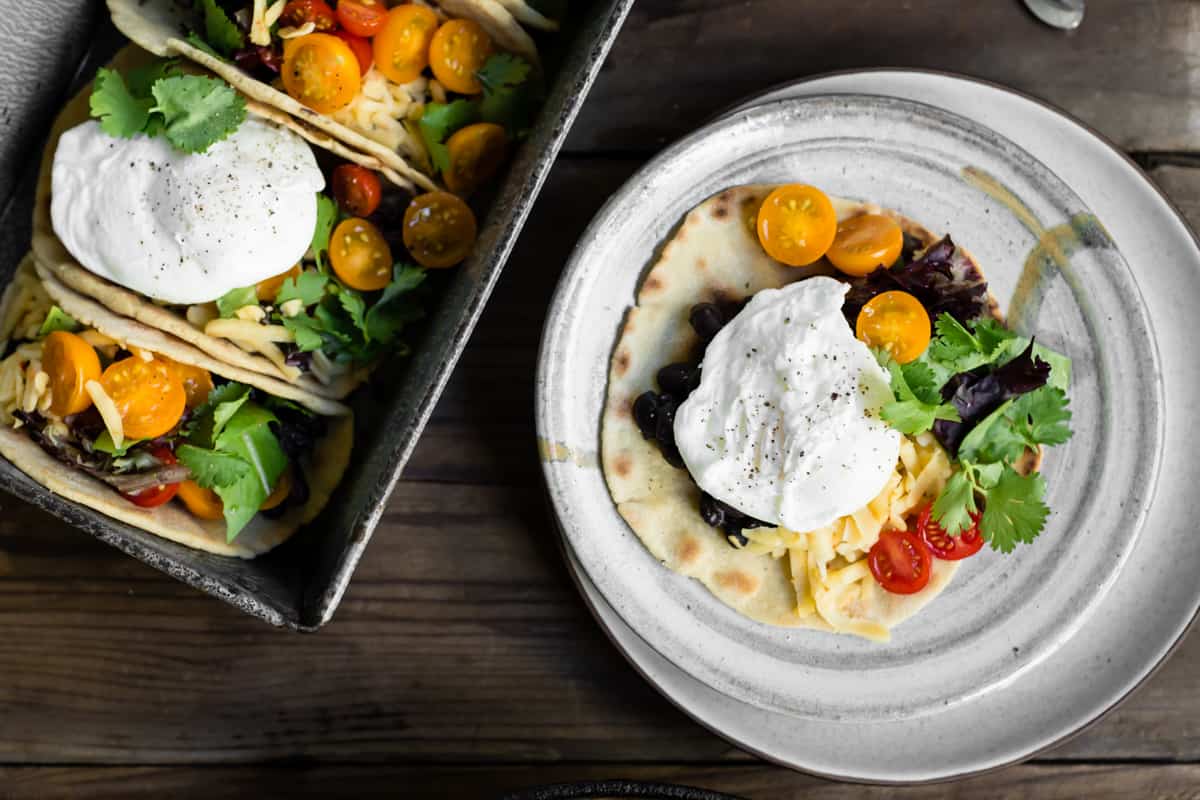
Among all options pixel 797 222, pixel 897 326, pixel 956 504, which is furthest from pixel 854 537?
pixel 797 222

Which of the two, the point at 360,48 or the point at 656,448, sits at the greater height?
the point at 360,48

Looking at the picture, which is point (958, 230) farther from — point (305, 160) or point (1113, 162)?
point (305, 160)

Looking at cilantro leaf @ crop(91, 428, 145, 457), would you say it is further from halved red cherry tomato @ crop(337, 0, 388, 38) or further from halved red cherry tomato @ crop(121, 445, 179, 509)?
halved red cherry tomato @ crop(337, 0, 388, 38)

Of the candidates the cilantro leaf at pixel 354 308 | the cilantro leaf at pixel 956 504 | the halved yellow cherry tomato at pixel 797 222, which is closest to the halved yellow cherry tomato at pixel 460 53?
the cilantro leaf at pixel 354 308

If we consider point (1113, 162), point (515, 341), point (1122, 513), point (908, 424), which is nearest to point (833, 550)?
point (908, 424)

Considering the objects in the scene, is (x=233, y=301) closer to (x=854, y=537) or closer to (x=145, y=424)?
(x=145, y=424)

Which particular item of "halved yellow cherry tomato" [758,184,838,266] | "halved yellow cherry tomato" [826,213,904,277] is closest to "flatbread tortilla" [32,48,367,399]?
"halved yellow cherry tomato" [758,184,838,266]
